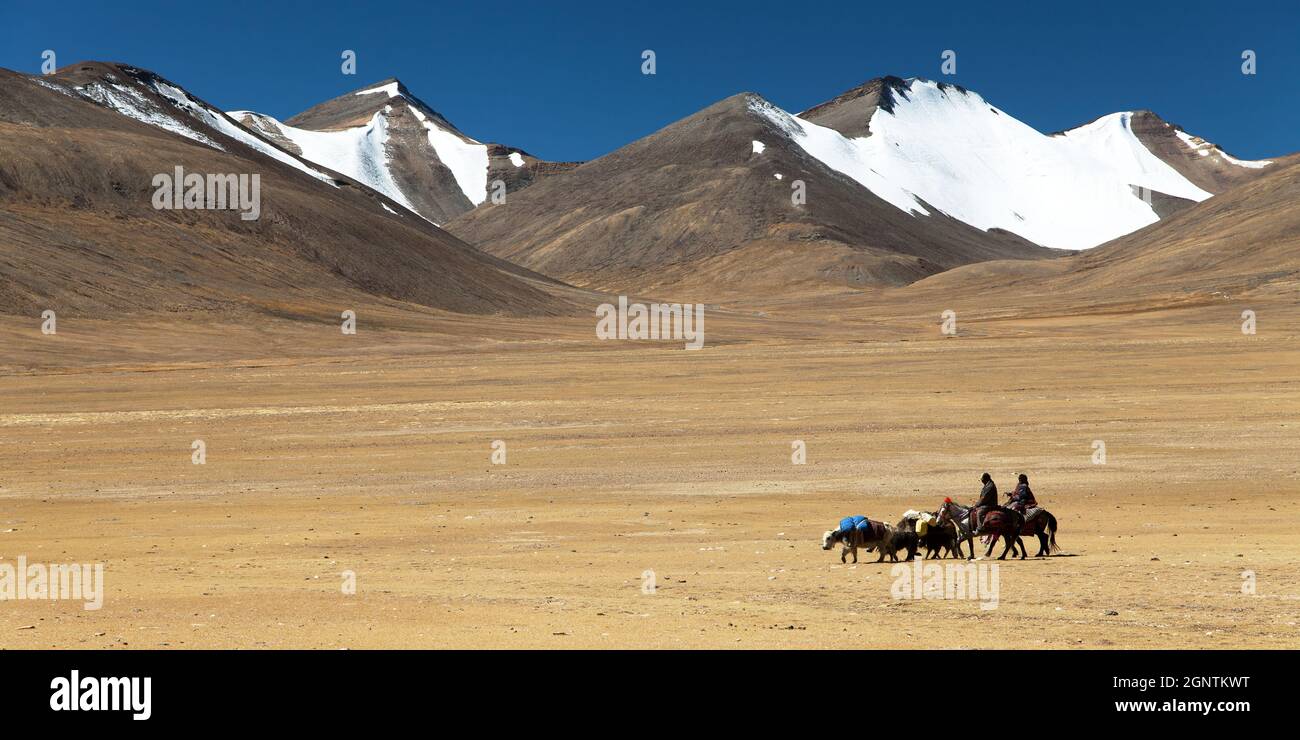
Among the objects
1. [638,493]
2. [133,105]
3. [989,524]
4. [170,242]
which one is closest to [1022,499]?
[989,524]

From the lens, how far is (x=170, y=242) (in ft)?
321

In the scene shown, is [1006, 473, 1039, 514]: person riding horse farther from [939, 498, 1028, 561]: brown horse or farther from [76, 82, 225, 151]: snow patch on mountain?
[76, 82, 225, 151]: snow patch on mountain

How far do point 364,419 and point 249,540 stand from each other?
1858cm

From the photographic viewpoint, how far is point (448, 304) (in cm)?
10544

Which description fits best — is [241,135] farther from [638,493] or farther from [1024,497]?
[1024,497]

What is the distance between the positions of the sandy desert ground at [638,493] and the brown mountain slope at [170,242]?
2758 cm

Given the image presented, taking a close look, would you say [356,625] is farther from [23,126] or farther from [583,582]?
[23,126]

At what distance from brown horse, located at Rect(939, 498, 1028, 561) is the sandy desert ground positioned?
498mm

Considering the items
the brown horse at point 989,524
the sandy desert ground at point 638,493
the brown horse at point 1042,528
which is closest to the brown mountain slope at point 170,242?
the sandy desert ground at point 638,493

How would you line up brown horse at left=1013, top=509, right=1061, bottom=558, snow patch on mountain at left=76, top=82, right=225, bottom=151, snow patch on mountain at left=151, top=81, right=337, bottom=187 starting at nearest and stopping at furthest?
brown horse at left=1013, top=509, right=1061, bottom=558 → snow patch on mountain at left=76, top=82, right=225, bottom=151 → snow patch on mountain at left=151, top=81, right=337, bottom=187

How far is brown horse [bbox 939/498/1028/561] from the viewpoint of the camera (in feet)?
48.0

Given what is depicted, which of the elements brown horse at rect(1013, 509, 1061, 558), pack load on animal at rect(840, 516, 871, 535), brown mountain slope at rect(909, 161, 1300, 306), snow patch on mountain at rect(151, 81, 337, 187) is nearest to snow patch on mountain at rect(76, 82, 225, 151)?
snow patch on mountain at rect(151, 81, 337, 187)

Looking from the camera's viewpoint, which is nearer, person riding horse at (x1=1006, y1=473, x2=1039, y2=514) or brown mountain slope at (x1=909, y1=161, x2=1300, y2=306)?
person riding horse at (x1=1006, y1=473, x2=1039, y2=514)

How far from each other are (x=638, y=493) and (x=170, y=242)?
8499cm
